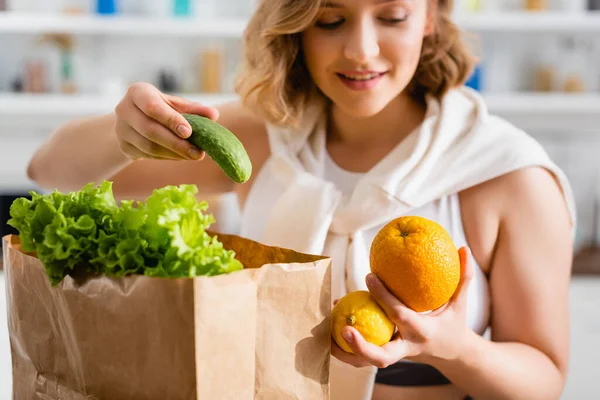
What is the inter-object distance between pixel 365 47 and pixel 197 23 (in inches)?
78.8

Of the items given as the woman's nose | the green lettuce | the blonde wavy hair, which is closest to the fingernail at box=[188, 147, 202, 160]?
the green lettuce

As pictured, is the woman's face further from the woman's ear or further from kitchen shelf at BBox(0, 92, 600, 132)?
kitchen shelf at BBox(0, 92, 600, 132)

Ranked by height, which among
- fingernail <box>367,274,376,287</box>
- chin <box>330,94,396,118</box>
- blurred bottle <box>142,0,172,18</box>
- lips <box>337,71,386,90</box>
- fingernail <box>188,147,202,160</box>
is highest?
lips <box>337,71,386,90</box>

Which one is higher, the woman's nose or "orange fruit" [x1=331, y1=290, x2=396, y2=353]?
the woman's nose

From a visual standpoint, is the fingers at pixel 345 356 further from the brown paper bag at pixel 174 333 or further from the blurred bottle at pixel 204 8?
the blurred bottle at pixel 204 8

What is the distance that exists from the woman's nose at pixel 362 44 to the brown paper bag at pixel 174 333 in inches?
18.3

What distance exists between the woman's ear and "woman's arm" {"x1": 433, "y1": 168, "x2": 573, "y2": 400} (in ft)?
1.04

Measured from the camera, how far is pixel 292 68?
141cm

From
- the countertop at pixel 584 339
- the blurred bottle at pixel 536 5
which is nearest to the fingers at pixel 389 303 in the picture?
the countertop at pixel 584 339

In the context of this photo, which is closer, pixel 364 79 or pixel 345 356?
pixel 345 356

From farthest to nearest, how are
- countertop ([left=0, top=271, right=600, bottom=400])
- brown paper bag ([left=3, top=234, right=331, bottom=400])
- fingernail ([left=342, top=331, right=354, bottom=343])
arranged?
countertop ([left=0, top=271, right=600, bottom=400]), fingernail ([left=342, top=331, right=354, bottom=343]), brown paper bag ([left=3, top=234, right=331, bottom=400])

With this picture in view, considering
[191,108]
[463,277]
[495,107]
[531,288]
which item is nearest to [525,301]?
[531,288]

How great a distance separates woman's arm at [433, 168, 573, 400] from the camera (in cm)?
117

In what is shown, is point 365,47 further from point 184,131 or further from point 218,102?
point 218,102
